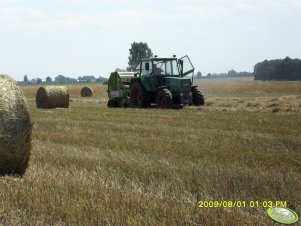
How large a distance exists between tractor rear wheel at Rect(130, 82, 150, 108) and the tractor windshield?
1.06 meters

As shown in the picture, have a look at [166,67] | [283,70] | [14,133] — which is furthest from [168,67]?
[283,70]

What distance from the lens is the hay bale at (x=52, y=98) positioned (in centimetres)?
1966

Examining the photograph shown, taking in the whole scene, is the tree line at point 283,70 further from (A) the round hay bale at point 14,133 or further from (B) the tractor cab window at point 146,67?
(A) the round hay bale at point 14,133

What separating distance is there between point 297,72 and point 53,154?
95.3m

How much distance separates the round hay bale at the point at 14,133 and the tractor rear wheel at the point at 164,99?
12.3 m

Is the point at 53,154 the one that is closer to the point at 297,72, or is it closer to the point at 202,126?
the point at 202,126

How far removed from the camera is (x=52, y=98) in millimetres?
19766

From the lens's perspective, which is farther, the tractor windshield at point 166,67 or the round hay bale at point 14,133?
the tractor windshield at point 166,67

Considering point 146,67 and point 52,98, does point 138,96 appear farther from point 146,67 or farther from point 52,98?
point 52,98

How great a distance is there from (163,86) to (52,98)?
15.7 feet

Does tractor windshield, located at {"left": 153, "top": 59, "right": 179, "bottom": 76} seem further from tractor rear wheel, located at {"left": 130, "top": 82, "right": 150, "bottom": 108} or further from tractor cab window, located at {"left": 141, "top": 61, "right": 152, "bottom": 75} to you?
tractor rear wheel, located at {"left": 130, "top": 82, "right": 150, "bottom": 108}

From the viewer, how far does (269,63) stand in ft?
368

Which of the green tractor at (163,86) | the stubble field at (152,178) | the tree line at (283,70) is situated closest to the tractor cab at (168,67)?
the green tractor at (163,86)
